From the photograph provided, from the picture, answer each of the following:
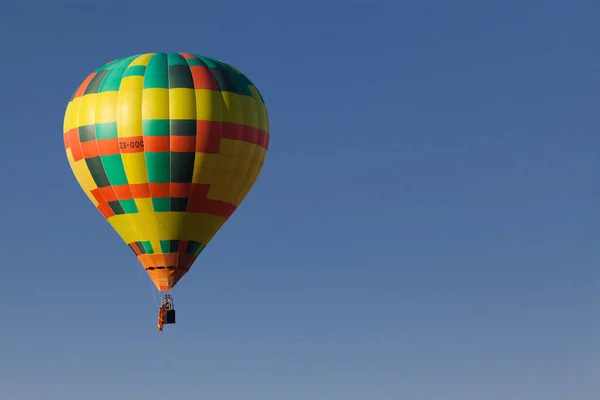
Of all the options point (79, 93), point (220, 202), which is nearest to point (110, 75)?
point (79, 93)

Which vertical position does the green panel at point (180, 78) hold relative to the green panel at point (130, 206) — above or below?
above

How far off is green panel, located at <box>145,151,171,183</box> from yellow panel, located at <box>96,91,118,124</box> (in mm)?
2187

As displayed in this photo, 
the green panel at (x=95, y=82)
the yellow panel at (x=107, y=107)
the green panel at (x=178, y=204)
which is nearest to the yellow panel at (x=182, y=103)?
the yellow panel at (x=107, y=107)

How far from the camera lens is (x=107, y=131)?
283ft

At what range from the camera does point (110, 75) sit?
87.2 m

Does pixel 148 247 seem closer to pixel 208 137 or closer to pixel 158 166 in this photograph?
pixel 158 166

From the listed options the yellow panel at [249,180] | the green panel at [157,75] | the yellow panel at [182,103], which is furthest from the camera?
the yellow panel at [249,180]

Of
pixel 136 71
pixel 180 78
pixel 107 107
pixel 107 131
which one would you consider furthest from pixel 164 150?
pixel 136 71

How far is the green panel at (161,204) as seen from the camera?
8656cm

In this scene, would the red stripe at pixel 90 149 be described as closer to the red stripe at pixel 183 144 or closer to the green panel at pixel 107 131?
the green panel at pixel 107 131

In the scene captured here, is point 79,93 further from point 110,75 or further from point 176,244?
point 176,244

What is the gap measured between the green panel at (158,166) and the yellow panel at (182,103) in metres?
1.71

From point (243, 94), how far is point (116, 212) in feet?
24.2

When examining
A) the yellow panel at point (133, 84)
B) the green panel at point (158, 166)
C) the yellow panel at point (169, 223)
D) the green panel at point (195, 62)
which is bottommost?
the yellow panel at point (169, 223)
